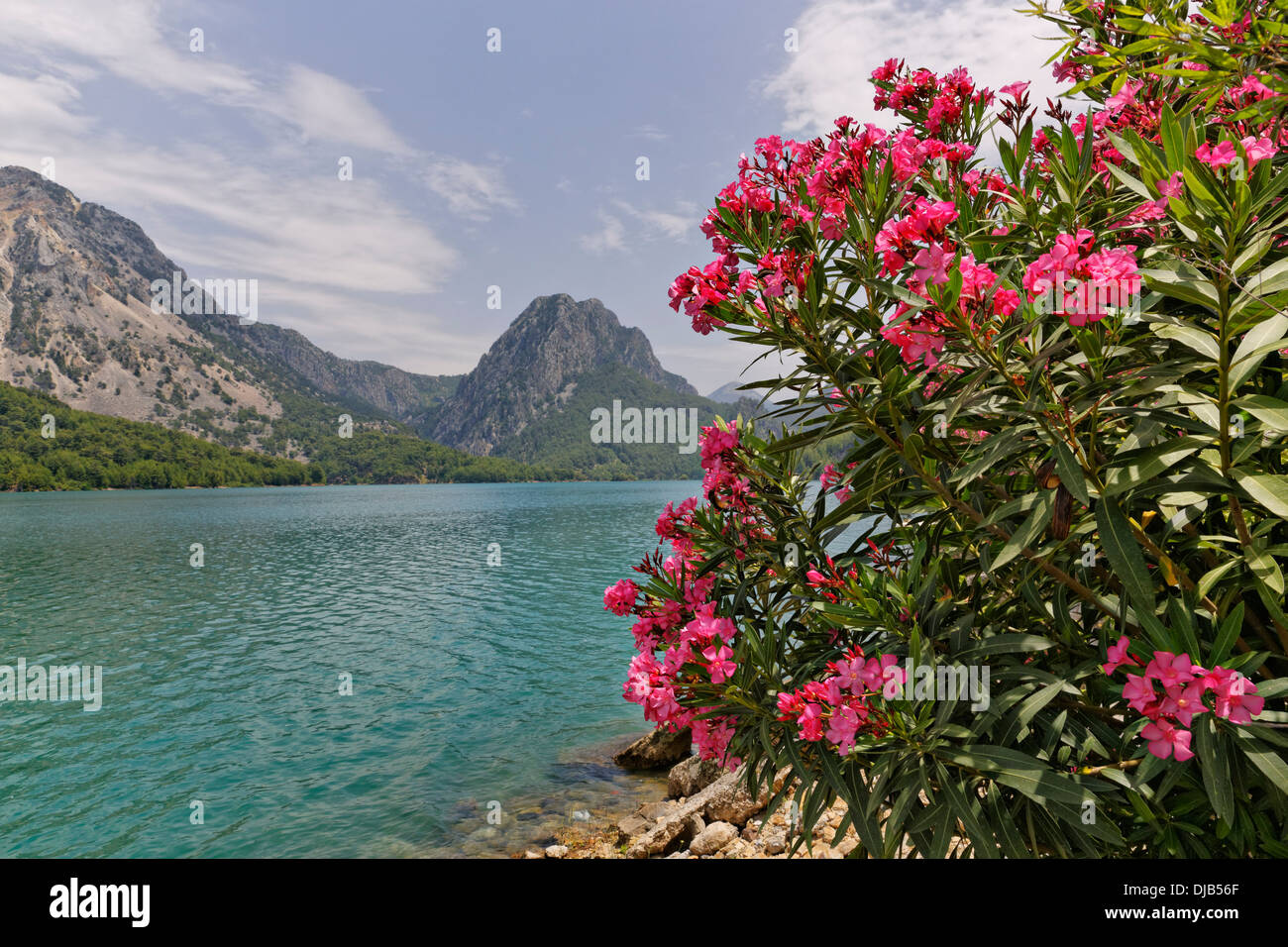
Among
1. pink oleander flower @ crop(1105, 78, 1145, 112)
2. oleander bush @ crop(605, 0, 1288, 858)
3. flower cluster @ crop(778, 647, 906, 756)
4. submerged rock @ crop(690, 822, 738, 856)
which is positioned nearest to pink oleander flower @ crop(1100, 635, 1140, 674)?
oleander bush @ crop(605, 0, 1288, 858)

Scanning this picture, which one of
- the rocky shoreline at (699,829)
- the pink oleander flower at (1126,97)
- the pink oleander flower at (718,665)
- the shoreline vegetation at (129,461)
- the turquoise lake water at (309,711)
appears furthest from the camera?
the shoreline vegetation at (129,461)

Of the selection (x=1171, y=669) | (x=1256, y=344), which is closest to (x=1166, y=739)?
(x=1171, y=669)

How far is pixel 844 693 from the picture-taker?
2404 mm

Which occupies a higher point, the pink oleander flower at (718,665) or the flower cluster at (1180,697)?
the flower cluster at (1180,697)

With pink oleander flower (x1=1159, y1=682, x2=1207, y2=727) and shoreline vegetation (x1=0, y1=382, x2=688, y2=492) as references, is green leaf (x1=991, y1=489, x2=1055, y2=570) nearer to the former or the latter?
pink oleander flower (x1=1159, y1=682, x2=1207, y2=727)

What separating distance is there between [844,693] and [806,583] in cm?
79

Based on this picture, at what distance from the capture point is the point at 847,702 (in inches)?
92.4

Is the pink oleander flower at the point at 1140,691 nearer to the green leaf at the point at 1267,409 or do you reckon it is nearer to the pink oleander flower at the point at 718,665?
the green leaf at the point at 1267,409

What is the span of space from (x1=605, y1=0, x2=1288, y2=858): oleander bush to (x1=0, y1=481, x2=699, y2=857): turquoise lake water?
26.9 ft

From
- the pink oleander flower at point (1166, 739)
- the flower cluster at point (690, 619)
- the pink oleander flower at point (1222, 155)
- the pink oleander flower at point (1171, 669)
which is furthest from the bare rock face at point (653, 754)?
the pink oleander flower at point (1222, 155)

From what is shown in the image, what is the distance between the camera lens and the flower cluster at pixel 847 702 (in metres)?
2.32

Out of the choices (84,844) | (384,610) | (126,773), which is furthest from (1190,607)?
(384,610)

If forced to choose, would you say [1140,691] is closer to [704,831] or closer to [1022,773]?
[1022,773]

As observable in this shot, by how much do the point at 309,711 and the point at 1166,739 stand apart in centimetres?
1608
